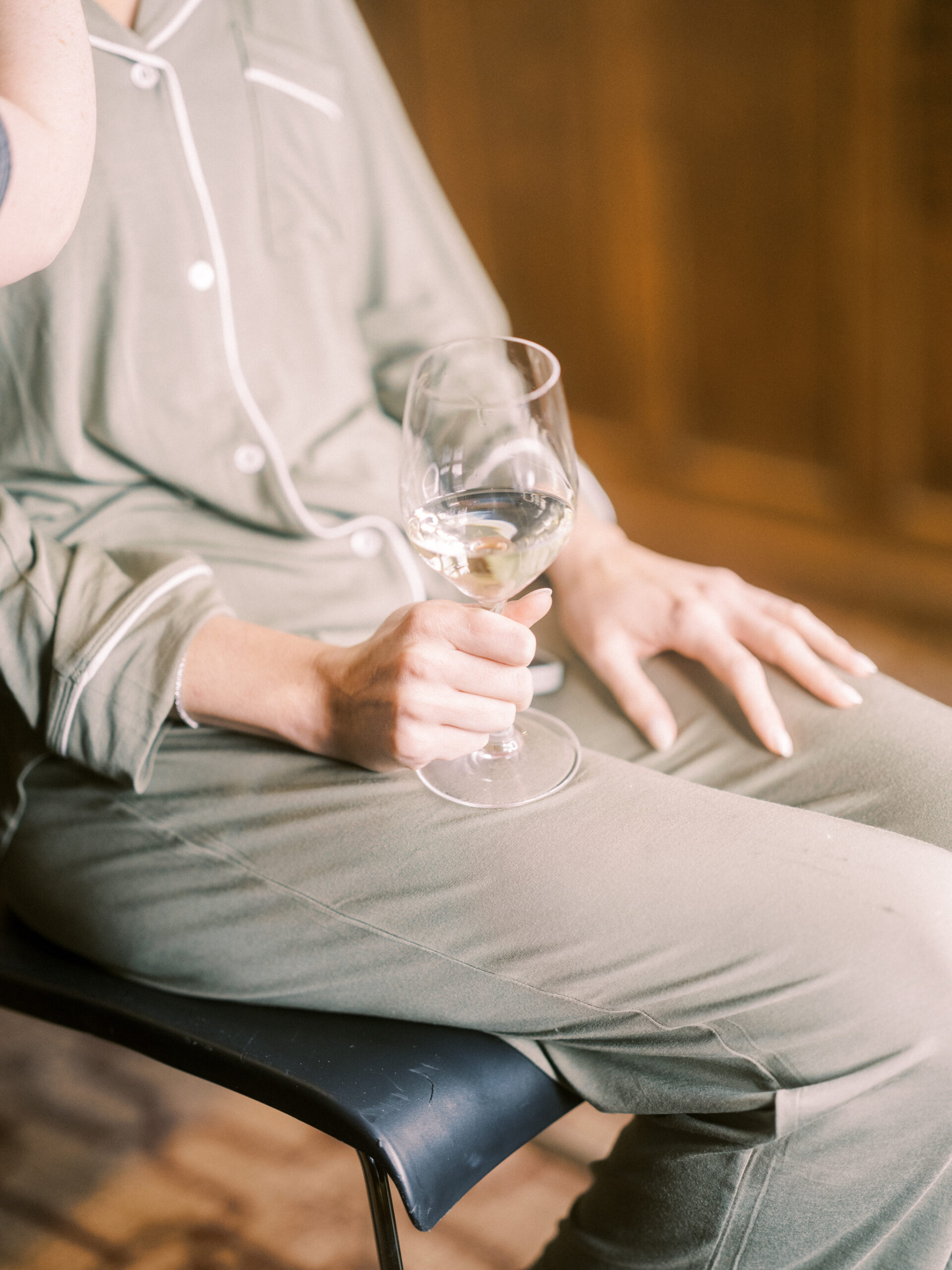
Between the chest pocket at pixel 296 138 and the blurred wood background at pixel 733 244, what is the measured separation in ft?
3.53

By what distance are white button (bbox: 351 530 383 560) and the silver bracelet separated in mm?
202

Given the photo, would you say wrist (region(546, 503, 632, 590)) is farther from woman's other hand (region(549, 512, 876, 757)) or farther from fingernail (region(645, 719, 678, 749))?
fingernail (region(645, 719, 678, 749))

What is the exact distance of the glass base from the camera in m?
0.71

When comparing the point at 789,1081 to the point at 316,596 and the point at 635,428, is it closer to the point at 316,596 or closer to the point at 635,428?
the point at 316,596

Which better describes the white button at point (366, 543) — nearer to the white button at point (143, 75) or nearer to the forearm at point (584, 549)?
the forearm at point (584, 549)

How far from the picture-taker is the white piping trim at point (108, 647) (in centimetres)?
71

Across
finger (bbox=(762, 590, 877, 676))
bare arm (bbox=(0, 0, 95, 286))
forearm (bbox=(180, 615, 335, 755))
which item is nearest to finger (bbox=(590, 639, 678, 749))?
finger (bbox=(762, 590, 877, 676))

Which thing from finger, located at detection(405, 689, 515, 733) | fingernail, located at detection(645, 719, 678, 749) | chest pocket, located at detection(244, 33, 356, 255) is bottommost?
fingernail, located at detection(645, 719, 678, 749)

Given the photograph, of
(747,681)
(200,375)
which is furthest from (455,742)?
(200,375)

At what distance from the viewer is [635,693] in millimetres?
835

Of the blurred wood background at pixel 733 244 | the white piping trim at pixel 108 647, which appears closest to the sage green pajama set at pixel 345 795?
the white piping trim at pixel 108 647

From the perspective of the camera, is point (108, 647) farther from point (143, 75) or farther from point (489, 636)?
point (143, 75)

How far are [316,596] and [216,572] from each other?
7cm

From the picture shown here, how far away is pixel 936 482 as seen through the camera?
73.1 inches
